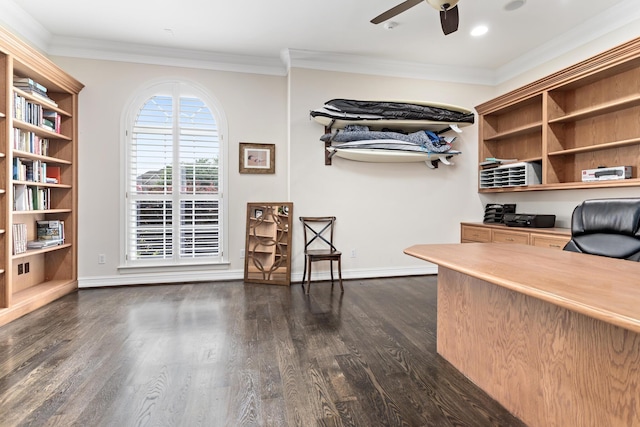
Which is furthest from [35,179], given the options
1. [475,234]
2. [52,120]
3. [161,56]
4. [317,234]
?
[475,234]

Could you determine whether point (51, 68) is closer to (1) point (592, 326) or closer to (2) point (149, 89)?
(2) point (149, 89)

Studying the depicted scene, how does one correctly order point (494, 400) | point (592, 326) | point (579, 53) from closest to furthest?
point (592, 326) < point (494, 400) < point (579, 53)

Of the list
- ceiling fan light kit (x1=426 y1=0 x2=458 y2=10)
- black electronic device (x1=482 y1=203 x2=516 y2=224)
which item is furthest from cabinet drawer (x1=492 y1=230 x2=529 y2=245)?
ceiling fan light kit (x1=426 y1=0 x2=458 y2=10)

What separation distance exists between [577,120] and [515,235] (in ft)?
4.70

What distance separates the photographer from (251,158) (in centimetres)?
427

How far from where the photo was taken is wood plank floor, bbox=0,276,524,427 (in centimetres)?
157

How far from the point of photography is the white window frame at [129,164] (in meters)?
3.92

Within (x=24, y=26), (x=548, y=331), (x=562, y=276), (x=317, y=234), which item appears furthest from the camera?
(x=317, y=234)

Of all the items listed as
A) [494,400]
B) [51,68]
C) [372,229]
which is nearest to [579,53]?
[372,229]

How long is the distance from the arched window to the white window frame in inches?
0.5

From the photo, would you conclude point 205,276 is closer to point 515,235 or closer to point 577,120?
point 515,235

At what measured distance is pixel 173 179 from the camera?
404cm

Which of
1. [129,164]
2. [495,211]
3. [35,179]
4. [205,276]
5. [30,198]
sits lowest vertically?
[205,276]

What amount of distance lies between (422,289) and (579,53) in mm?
3190
